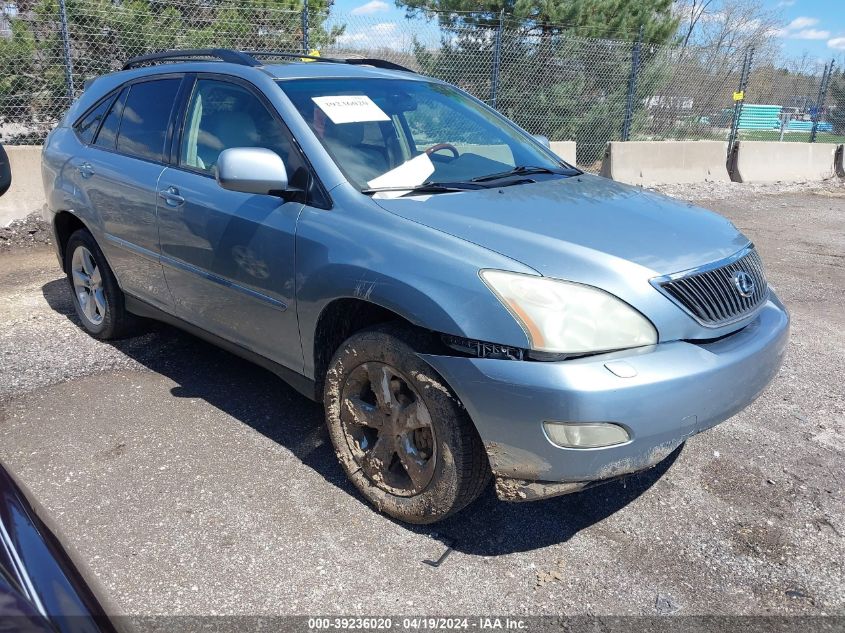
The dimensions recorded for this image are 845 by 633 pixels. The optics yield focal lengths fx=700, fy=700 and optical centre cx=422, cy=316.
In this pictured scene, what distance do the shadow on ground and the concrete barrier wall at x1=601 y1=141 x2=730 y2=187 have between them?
337 inches

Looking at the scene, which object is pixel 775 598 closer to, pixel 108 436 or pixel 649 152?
pixel 108 436

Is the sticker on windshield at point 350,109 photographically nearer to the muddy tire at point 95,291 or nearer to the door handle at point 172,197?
the door handle at point 172,197

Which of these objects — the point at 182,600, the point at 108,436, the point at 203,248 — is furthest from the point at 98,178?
the point at 182,600

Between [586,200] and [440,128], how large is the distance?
40.2 inches

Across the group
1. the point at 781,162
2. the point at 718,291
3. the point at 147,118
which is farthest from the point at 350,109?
the point at 781,162

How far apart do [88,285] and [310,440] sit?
2354 mm

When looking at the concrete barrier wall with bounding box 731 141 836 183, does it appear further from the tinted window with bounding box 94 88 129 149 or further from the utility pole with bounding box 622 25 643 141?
the tinted window with bounding box 94 88 129 149

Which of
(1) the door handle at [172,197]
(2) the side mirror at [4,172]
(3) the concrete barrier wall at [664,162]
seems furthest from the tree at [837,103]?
(2) the side mirror at [4,172]

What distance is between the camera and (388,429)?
2893 millimetres

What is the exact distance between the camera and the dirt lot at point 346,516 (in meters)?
2.54

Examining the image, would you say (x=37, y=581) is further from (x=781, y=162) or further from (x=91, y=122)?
(x=781, y=162)

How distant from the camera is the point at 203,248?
3557mm

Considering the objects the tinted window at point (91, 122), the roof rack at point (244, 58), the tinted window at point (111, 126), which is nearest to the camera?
the roof rack at point (244, 58)

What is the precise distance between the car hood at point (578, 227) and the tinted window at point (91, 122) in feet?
8.67
